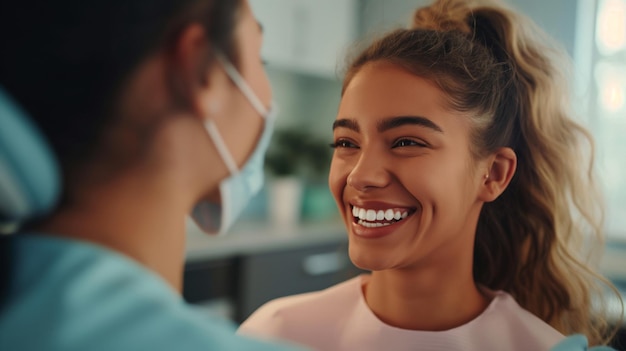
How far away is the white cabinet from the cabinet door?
873 millimetres

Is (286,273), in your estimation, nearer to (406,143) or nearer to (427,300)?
(427,300)

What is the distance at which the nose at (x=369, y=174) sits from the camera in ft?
2.74

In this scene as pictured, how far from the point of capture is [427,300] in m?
0.92

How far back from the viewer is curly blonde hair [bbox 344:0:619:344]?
35.6 inches

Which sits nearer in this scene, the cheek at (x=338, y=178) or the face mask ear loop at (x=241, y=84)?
the face mask ear loop at (x=241, y=84)

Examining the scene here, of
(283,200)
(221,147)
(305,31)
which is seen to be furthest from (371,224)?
(305,31)

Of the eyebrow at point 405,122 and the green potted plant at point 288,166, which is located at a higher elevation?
the eyebrow at point 405,122

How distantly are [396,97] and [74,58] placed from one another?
519 millimetres

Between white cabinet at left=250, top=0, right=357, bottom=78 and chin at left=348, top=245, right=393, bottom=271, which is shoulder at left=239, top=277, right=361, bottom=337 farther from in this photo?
white cabinet at left=250, top=0, right=357, bottom=78

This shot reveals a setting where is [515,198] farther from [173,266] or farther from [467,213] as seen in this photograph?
[173,266]

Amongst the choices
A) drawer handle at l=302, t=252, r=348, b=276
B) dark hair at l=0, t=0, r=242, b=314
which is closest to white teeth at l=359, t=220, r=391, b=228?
dark hair at l=0, t=0, r=242, b=314

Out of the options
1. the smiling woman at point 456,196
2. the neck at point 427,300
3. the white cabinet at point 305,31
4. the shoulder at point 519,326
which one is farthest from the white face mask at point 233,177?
the white cabinet at point 305,31

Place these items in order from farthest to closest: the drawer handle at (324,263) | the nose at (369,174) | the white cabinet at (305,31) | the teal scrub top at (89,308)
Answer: the white cabinet at (305,31) < the drawer handle at (324,263) < the nose at (369,174) < the teal scrub top at (89,308)

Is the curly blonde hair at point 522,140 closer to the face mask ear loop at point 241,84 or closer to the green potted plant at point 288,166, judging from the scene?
the face mask ear loop at point 241,84
